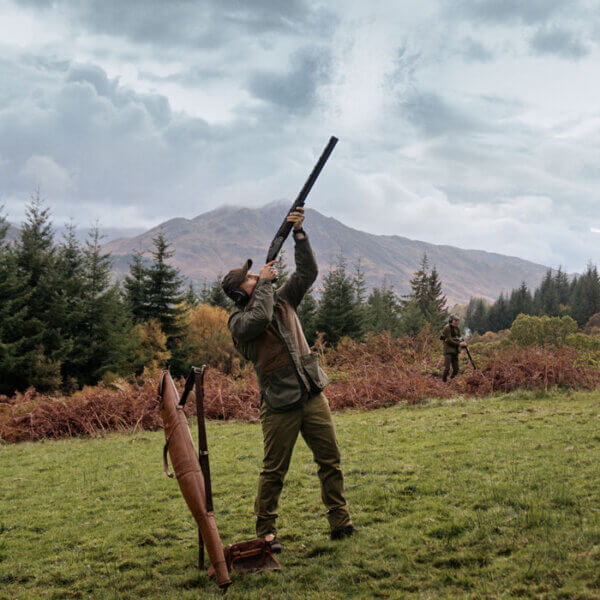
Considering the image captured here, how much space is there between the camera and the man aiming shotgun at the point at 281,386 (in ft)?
15.3

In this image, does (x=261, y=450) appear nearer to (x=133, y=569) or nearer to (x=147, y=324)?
(x=133, y=569)

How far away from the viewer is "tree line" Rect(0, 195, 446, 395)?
1136 inches

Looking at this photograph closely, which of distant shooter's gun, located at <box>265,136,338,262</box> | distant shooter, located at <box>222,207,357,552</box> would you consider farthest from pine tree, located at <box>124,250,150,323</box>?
distant shooter, located at <box>222,207,357,552</box>

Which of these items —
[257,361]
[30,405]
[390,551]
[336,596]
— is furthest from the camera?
[30,405]

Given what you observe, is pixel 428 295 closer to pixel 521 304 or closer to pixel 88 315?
pixel 521 304

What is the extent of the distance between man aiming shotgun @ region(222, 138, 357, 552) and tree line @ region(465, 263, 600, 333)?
91.1 m

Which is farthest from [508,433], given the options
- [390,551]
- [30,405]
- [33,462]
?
[30,405]

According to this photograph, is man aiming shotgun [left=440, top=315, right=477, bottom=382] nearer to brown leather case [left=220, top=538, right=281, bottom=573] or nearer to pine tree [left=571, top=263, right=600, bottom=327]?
brown leather case [left=220, top=538, right=281, bottom=573]

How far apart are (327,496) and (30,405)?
12.6 m

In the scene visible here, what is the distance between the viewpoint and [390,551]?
4520 mm

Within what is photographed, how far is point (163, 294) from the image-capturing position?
1558 inches

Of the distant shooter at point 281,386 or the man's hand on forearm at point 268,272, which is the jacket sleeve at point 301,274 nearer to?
the distant shooter at point 281,386

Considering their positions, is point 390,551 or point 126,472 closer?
point 390,551

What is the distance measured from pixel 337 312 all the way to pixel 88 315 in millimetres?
19165
